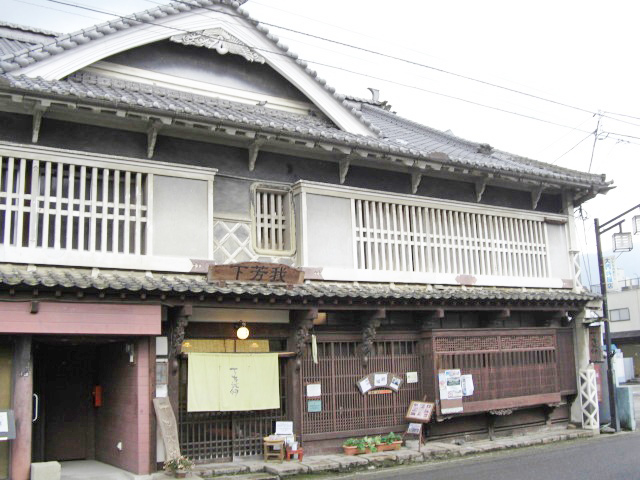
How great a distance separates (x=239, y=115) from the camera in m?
15.3

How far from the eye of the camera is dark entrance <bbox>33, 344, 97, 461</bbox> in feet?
50.5

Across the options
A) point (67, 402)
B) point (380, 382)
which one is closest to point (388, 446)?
point (380, 382)

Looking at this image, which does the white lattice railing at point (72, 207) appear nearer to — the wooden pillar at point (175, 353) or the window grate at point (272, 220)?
the wooden pillar at point (175, 353)

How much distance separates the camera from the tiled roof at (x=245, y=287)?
1220cm

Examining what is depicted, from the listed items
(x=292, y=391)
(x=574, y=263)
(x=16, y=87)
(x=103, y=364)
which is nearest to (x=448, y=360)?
(x=292, y=391)

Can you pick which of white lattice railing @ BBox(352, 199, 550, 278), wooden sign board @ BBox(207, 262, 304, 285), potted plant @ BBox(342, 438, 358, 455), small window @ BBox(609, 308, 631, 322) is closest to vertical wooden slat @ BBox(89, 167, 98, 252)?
wooden sign board @ BBox(207, 262, 304, 285)

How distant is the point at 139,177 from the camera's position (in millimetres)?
14539

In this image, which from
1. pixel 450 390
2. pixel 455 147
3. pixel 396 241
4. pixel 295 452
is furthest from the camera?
pixel 455 147

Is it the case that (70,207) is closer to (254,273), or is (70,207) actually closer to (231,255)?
(231,255)

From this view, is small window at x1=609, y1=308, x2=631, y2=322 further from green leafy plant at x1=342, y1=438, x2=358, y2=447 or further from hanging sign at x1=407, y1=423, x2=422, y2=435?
green leafy plant at x1=342, y1=438, x2=358, y2=447

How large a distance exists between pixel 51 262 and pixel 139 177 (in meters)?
2.62

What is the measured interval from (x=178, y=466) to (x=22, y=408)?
3.08m

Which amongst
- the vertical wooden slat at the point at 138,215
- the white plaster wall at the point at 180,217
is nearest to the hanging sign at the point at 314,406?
the white plaster wall at the point at 180,217

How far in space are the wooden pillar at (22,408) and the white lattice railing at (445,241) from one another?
26.3 feet
